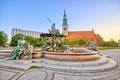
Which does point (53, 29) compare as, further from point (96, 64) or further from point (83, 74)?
point (83, 74)

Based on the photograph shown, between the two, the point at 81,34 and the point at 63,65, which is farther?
the point at 81,34

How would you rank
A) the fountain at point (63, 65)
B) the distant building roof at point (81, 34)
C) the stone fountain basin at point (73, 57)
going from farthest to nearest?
1. the distant building roof at point (81, 34)
2. the stone fountain basin at point (73, 57)
3. the fountain at point (63, 65)

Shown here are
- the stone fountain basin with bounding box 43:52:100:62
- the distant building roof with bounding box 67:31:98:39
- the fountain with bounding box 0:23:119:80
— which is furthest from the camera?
the distant building roof with bounding box 67:31:98:39

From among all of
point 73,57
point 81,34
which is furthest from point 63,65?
point 81,34

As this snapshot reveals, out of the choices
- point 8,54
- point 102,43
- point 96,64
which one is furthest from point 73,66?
point 102,43

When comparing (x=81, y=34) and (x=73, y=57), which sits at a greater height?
(x=81, y=34)

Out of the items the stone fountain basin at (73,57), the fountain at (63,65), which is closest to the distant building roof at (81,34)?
the fountain at (63,65)

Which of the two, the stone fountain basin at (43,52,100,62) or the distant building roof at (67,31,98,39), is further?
the distant building roof at (67,31,98,39)

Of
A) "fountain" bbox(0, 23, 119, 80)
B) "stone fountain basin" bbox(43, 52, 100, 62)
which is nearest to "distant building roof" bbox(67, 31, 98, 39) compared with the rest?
"fountain" bbox(0, 23, 119, 80)

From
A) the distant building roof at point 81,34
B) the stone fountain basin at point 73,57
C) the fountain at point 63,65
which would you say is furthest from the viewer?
the distant building roof at point 81,34

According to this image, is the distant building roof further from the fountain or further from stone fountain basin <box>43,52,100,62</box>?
stone fountain basin <box>43,52,100,62</box>

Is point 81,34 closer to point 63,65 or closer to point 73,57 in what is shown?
point 73,57

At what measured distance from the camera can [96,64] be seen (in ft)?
24.0

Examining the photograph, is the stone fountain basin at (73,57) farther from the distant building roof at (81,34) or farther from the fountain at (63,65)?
the distant building roof at (81,34)
